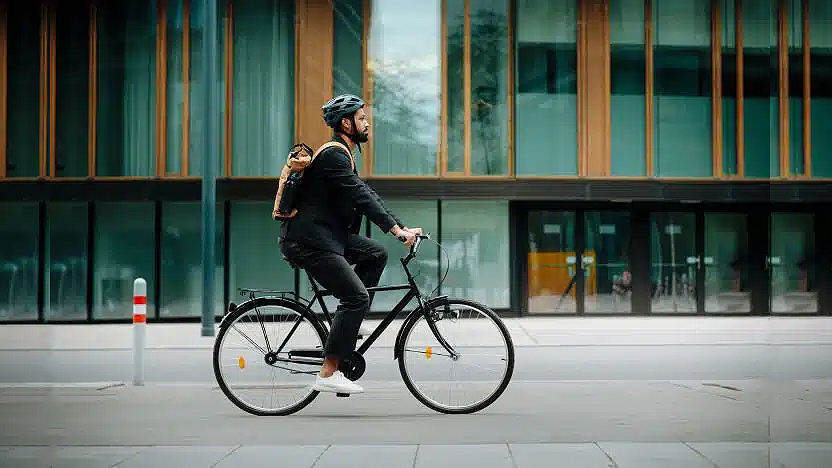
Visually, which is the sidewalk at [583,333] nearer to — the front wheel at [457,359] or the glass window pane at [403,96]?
the glass window pane at [403,96]

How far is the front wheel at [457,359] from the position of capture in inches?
263

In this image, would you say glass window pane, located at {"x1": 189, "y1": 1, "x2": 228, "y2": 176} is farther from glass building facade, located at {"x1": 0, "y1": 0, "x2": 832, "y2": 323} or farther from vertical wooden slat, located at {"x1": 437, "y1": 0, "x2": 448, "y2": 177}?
vertical wooden slat, located at {"x1": 437, "y1": 0, "x2": 448, "y2": 177}

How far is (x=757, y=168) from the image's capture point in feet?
66.6

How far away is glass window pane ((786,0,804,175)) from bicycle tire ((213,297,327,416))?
15960 millimetres

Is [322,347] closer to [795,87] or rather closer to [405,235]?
[405,235]

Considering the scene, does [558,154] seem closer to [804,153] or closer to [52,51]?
[804,153]

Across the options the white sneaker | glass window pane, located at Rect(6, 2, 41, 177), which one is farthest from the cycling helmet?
glass window pane, located at Rect(6, 2, 41, 177)

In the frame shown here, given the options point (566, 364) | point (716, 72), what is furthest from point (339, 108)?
point (716, 72)

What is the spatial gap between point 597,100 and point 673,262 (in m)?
3.65

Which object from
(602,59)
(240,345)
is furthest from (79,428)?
(602,59)

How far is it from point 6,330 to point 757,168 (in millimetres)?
14676

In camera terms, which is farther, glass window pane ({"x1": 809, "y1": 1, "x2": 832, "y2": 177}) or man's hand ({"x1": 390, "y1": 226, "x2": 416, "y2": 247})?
glass window pane ({"x1": 809, "y1": 1, "x2": 832, "y2": 177})

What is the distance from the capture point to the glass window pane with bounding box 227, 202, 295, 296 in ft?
63.7

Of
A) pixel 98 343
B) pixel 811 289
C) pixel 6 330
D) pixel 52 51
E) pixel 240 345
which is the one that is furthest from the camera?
pixel 811 289
